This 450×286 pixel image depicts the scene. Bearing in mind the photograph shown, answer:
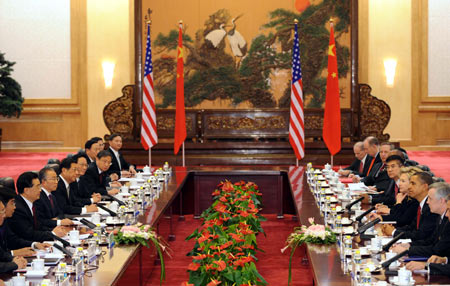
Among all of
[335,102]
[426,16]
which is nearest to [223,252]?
[335,102]

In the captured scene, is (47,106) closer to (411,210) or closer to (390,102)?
(390,102)

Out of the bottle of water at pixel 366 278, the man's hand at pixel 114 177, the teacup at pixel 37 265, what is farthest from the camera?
the man's hand at pixel 114 177

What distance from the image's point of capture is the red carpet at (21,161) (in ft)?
46.4

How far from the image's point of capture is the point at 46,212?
6.67 m

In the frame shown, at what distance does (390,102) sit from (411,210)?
10.8 m

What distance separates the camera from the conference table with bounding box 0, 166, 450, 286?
4582mm

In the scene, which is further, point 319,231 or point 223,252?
point 319,231

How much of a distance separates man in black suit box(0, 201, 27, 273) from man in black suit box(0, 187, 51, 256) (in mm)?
127

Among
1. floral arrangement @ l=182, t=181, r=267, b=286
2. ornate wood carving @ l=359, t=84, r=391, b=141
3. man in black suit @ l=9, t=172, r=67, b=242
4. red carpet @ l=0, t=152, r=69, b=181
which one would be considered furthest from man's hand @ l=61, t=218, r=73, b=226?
ornate wood carving @ l=359, t=84, r=391, b=141

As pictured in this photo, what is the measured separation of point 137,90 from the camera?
1574 centimetres

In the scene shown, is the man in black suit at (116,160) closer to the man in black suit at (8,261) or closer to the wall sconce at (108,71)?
the man in black suit at (8,261)

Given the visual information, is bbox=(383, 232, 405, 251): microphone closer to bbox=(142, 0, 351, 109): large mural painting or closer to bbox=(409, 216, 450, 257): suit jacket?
bbox=(409, 216, 450, 257): suit jacket

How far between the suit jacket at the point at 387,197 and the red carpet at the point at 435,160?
4971mm

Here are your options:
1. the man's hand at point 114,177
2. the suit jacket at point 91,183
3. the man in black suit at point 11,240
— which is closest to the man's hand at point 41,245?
the man in black suit at point 11,240
